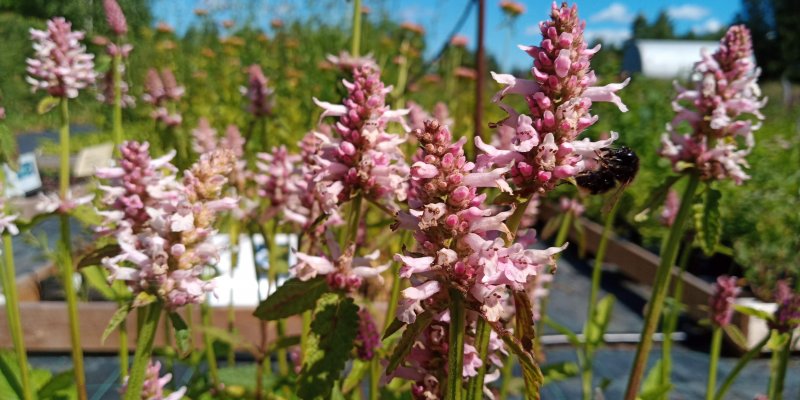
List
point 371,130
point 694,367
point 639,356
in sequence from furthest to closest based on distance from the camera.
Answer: point 694,367
point 639,356
point 371,130

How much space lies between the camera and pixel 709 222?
132 cm

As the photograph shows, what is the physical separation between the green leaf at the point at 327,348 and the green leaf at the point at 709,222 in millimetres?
797

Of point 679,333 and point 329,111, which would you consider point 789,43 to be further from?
point 329,111

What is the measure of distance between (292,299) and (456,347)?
1.28ft

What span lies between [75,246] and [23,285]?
1.16ft

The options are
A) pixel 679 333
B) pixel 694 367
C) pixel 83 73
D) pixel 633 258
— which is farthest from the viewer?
pixel 633 258

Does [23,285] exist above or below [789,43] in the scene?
below

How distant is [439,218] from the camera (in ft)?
2.05

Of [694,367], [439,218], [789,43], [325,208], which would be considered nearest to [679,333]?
[694,367]

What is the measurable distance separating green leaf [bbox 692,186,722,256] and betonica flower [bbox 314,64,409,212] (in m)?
0.73

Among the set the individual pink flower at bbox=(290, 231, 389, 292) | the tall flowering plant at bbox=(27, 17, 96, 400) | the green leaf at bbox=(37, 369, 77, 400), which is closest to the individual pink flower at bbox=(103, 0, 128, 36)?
the tall flowering plant at bbox=(27, 17, 96, 400)

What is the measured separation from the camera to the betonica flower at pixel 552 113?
64 centimetres

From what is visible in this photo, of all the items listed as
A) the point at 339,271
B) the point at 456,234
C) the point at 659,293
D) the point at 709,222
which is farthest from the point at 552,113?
the point at 709,222

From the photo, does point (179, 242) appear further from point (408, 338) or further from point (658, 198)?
point (658, 198)
